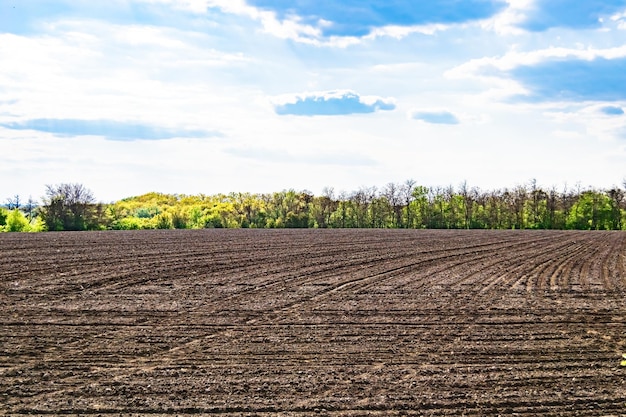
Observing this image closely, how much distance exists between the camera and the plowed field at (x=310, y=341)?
9.08m

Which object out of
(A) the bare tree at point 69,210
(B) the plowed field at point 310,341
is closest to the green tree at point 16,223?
(A) the bare tree at point 69,210

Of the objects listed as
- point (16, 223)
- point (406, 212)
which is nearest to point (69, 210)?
point (16, 223)

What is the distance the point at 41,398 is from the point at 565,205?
84010 millimetres

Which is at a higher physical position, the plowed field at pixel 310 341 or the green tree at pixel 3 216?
the green tree at pixel 3 216

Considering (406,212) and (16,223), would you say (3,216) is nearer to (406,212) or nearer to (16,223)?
(16,223)

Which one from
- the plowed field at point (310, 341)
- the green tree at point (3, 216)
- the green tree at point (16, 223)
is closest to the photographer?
the plowed field at point (310, 341)

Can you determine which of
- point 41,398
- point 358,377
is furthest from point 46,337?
point 358,377

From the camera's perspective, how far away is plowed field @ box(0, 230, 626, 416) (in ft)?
29.8

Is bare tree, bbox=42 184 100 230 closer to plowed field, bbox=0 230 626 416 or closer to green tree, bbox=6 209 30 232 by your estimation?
green tree, bbox=6 209 30 232

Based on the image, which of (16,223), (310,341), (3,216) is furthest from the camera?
(3,216)

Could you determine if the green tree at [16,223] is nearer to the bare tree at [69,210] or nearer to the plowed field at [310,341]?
the bare tree at [69,210]

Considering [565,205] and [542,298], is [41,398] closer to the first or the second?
[542,298]

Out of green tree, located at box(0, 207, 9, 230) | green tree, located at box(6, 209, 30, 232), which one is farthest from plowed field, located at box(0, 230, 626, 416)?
green tree, located at box(0, 207, 9, 230)

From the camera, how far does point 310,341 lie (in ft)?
40.6
